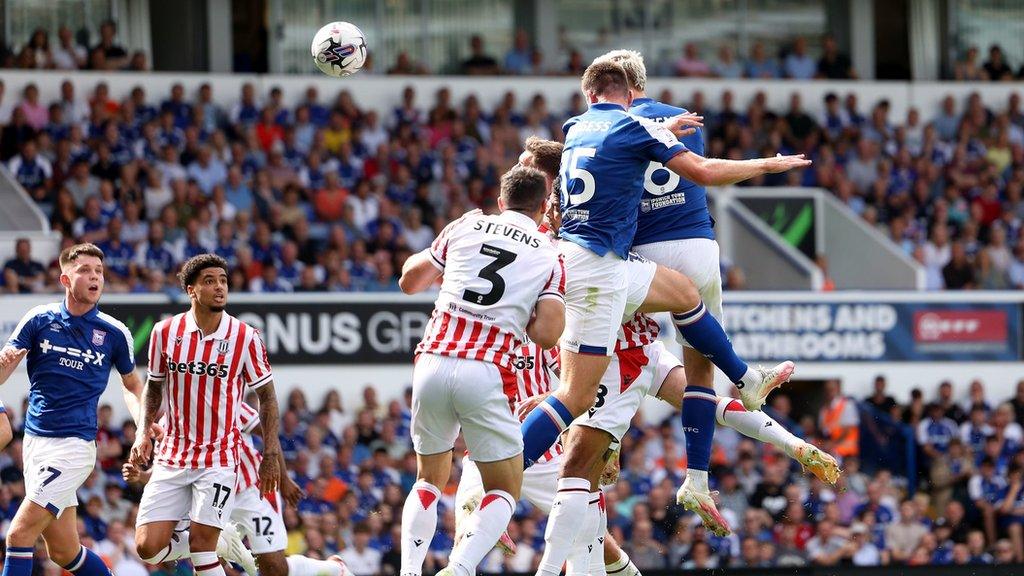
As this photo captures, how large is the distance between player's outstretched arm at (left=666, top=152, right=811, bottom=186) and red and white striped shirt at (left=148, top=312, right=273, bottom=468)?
10.7 feet

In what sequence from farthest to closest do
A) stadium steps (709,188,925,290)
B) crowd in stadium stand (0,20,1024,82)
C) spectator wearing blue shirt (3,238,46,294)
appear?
crowd in stadium stand (0,20,1024,82), stadium steps (709,188,925,290), spectator wearing blue shirt (3,238,46,294)

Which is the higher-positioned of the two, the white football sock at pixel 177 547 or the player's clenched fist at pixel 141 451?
the player's clenched fist at pixel 141 451

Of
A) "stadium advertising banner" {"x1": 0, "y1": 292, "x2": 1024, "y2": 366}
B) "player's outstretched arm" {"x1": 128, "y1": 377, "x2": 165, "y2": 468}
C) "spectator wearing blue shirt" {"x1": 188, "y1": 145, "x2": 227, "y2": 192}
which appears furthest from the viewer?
"spectator wearing blue shirt" {"x1": 188, "y1": 145, "x2": 227, "y2": 192}

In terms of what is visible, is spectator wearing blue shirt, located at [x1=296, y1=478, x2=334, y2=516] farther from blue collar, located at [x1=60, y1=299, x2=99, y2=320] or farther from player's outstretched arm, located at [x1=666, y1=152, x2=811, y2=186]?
player's outstretched arm, located at [x1=666, y1=152, x2=811, y2=186]

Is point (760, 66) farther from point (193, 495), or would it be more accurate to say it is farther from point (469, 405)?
point (469, 405)

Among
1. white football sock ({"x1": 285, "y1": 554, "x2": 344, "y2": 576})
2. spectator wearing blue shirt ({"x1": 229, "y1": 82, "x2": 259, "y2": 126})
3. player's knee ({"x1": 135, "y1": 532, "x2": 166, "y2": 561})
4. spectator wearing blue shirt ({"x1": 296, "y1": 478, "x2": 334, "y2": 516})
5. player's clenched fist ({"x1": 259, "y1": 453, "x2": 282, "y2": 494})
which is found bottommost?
spectator wearing blue shirt ({"x1": 296, "y1": 478, "x2": 334, "y2": 516})

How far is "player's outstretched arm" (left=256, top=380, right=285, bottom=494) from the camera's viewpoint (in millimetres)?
9969

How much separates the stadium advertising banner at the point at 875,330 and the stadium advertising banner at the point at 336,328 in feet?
13.6

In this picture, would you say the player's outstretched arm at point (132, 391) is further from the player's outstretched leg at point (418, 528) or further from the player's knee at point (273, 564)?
the player's outstretched leg at point (418, 528)

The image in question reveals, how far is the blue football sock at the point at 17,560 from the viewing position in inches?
402

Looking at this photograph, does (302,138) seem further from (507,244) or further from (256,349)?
(507,244)

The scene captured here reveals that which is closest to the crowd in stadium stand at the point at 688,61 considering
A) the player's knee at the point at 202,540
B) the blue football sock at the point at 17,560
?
the blue football sock at the point at 17,560

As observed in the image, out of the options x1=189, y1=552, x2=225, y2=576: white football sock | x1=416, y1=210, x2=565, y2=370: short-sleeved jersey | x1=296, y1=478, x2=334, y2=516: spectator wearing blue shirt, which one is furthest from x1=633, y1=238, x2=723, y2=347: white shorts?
x1=296, y1=478, x2=334, y2=516: spectator wearing blue shirt

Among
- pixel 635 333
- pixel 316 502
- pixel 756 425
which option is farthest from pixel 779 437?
pixel 316 502
